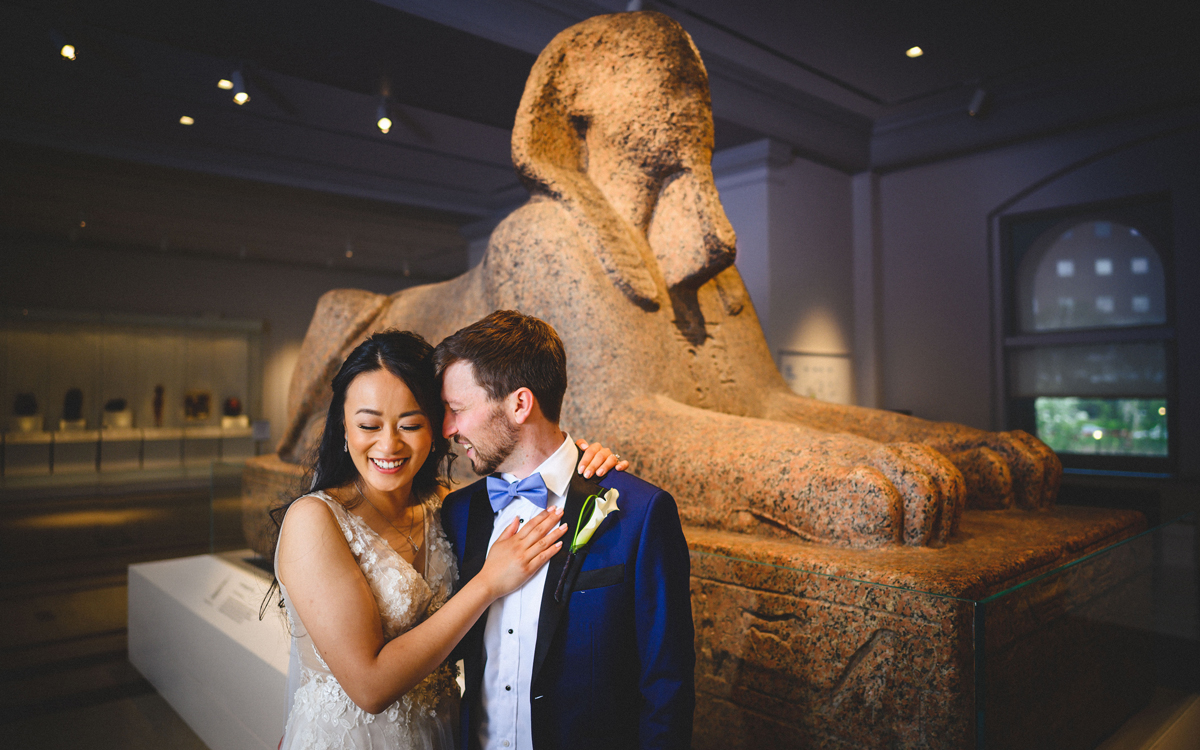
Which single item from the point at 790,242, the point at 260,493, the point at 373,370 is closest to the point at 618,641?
the point at 373,370

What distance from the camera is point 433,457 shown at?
185cm

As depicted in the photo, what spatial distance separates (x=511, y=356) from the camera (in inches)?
59.6

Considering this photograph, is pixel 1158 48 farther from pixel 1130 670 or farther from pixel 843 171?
pixel 1130 670

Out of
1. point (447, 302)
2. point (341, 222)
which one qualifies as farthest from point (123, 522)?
point (447, 302)

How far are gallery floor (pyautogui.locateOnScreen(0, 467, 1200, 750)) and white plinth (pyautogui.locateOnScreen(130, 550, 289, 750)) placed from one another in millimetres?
121

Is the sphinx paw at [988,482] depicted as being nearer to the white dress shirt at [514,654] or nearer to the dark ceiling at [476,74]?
the white dress shirt at [514,654]

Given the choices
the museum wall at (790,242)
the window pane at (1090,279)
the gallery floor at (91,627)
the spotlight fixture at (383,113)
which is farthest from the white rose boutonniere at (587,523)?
the window pane at (1090,279)

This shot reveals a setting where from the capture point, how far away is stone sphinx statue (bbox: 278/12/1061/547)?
2324 mm

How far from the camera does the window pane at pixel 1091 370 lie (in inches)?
257

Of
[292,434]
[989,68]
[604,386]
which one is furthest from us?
[989,68]

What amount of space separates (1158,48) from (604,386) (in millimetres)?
6179

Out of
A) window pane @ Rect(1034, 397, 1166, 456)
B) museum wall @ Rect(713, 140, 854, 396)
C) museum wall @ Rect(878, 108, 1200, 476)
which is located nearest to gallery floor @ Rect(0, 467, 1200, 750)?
museum wall @ Rect(713, 140, 854, 396)

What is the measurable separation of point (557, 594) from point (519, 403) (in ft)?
1.22

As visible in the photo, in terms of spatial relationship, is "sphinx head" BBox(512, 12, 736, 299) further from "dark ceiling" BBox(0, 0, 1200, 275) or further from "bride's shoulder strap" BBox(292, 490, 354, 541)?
"dark ceiling" BBox(0, 0, 1200, 275)
